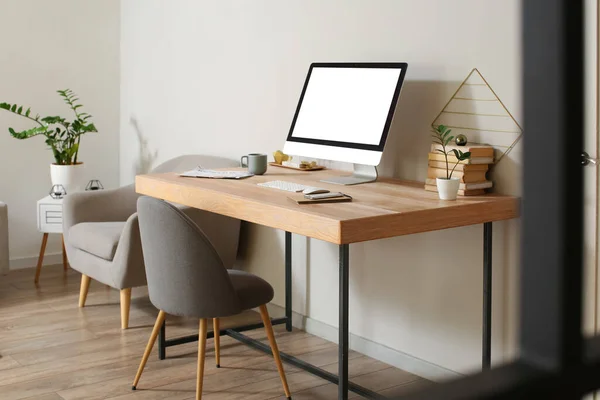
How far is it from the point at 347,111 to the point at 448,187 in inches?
25.1

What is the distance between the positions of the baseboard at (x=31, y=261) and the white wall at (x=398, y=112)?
1049mm

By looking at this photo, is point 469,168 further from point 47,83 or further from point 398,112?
point 47,83

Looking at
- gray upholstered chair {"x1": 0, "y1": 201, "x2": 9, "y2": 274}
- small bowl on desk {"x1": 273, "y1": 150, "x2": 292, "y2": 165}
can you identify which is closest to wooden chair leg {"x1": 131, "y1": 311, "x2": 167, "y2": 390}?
small bowl on desk {"x1": 273, "y1": 150, "x2": 292, "y2": 165}

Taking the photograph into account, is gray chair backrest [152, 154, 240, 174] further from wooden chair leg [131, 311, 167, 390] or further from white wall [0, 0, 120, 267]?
wooden chair leg [131, 311, 167, 390]

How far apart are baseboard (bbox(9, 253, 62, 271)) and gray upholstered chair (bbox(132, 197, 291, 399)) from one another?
2653 millimetres

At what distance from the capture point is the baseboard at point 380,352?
320 cm

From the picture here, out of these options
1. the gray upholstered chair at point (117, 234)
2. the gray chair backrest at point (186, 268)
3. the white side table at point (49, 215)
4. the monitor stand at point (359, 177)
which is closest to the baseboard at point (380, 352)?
the gray upholstered chair at point (117, 234)

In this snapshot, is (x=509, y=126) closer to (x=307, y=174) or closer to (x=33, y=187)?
(x=307, y=174)

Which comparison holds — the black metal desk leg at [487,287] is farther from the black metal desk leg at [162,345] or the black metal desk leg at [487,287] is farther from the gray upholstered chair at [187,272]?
the black metal desk leg at [162,345]

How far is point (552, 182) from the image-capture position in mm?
192

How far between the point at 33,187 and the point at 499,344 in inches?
133

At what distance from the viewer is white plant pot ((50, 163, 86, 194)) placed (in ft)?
15.8

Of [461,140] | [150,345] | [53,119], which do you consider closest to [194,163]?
[53,119]

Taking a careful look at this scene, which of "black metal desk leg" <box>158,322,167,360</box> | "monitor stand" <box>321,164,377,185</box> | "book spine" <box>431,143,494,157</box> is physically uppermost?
"book spine" <box>431,143,494,157</box>
